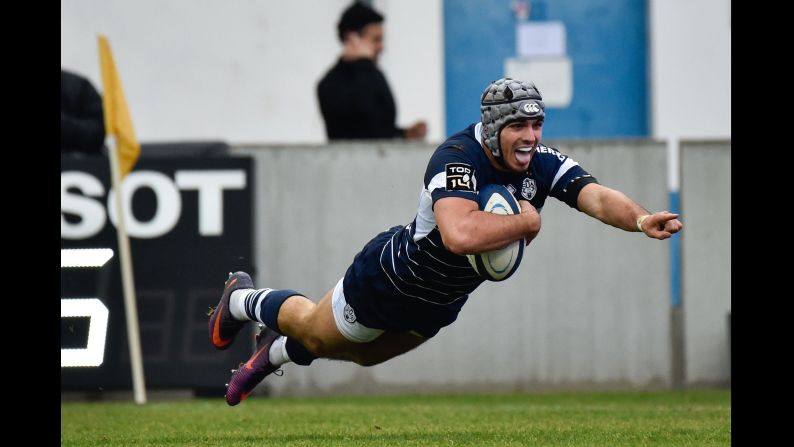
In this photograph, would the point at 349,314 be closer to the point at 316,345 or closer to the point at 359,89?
the point at 316,345

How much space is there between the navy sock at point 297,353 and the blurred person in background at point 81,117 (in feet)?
14.2

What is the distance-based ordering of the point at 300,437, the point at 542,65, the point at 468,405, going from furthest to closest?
the point at 542,65
the point at 468,405
the point at 300,437

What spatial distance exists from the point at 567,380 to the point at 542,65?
4.63 metres

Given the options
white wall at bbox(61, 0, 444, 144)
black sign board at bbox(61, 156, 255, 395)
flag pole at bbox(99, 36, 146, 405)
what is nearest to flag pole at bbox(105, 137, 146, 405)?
flag pole at bbox(99, 36, 146, 405)

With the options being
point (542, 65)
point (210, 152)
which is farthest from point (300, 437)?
point (542, 65)

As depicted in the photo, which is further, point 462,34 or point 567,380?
point 462,34

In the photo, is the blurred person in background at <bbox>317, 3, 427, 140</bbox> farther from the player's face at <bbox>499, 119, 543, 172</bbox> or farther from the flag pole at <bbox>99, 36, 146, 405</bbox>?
the player's face at <bbox>499, 119, 543, 172</bbox>

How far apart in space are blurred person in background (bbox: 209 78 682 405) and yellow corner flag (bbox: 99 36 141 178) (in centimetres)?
324

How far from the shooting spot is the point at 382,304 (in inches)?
299

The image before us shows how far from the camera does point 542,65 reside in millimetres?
15477

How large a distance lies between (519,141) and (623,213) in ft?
1.91

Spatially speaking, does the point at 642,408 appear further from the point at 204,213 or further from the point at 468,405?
the point at 204,213
